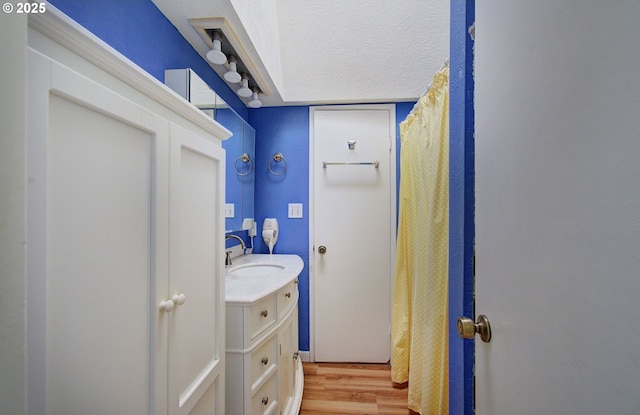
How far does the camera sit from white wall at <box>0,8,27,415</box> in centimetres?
25

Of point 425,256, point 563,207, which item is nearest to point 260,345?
point 425,256

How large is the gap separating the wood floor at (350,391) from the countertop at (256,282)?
0.89 m

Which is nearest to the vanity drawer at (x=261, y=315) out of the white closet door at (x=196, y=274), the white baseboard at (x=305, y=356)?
the white closet door at (x=196, y=274)

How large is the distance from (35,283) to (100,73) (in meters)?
0.37

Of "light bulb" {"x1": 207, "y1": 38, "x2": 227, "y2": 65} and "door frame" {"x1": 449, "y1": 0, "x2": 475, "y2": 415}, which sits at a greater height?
"light bulb" {"x1": 207, "y1": 38, "x2": 227, "y2": 65}

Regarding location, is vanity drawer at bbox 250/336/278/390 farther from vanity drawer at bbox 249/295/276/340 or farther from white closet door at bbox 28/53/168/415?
white closet door at bbox 28/53/168/415

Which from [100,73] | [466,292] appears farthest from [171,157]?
[466,292]

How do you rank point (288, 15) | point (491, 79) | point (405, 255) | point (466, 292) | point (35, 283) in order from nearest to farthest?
point (35, 283) → point (491, 79) → point (466, 292) → point (288, 15) → point (405, 255)

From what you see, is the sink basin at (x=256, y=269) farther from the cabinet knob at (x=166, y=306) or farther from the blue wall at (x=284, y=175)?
the cabinet knob at (x=166, y=306)

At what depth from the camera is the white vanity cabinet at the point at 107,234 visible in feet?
1.15

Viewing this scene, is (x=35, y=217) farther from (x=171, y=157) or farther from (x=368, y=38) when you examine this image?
(x=368, y=38)

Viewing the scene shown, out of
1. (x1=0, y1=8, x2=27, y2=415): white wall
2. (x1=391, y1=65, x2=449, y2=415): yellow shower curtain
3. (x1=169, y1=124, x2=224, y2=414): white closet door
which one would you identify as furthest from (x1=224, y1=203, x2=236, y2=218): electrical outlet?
(x1=0, y1=8, x2=27, y2=415): white wall

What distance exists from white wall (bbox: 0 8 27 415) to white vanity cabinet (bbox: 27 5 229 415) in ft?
0.33

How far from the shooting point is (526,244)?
0.45 metres
